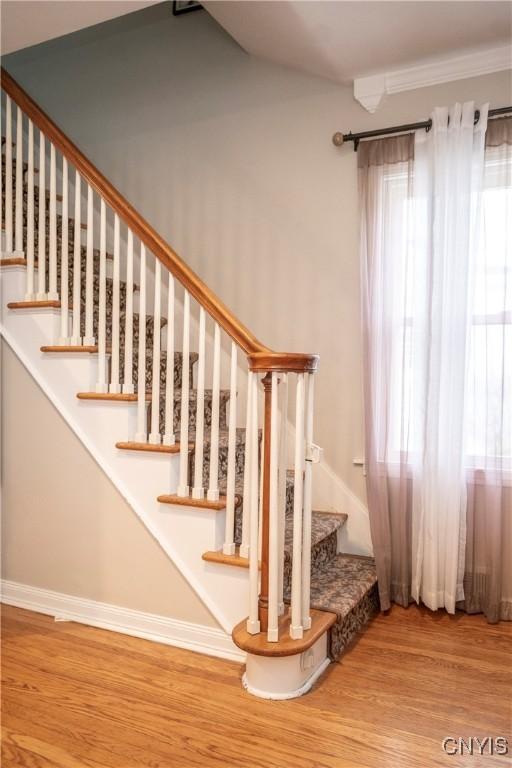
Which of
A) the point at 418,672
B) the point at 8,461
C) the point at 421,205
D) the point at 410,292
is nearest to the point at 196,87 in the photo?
the point at 421,205

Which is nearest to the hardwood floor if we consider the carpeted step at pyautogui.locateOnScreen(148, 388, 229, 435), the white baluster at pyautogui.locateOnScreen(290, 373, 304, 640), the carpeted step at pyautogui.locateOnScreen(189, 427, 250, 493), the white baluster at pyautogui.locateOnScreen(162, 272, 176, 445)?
the white baluster at pyautogui.locateOnScreen(290, 373, 304, 640)

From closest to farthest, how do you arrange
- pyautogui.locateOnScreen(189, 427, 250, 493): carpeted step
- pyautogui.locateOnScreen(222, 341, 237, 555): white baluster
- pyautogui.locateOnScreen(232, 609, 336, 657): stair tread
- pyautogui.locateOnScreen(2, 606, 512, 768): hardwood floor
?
pyautogui.locateOnScreen(2, 606, 512, 768): hardwood floor < pyautogui.locateOnScreen(232, 609, 336, 657): stair tread < pyautogui.locateOnScreen(222, 341, 237, 555): white baluster < pyautogui.locateOnScreen(189, 427, 250, 493): carpeted step

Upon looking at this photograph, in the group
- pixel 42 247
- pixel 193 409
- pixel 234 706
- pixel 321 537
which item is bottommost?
pixel 234 706

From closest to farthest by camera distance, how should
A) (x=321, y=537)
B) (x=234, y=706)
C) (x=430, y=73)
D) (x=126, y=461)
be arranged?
(x=234, y=706)
(x=126, y=461)
(x=321, y=537)
(x=430, y=73)

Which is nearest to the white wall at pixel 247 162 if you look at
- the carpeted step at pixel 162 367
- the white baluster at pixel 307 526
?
the carpeted step at pixel 162 367

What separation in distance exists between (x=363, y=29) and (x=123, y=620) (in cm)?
306

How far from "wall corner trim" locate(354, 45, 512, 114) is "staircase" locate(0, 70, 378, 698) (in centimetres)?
153

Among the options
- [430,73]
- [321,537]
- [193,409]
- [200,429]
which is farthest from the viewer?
[193,409]

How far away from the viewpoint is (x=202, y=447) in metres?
2.68

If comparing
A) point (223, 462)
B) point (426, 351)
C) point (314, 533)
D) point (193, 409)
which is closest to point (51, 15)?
point (193, 409)

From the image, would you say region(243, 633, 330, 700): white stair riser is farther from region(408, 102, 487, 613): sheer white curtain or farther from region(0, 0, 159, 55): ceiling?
region(0, 0, 159, 55): ceiling

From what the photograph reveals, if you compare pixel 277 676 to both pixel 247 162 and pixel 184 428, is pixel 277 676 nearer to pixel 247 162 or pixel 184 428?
pixel 184 428

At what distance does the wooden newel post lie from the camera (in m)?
2.31

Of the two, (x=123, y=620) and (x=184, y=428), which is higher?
(x=184, y=428)
